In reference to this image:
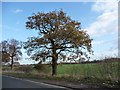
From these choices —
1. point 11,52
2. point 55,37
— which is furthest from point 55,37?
point 11,52

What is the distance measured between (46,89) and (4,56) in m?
66.5

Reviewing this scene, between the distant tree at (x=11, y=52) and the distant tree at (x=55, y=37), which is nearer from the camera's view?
the distant tree at (x=55, y=37)

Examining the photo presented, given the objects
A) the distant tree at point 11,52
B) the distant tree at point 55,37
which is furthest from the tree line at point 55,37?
the distant tree at point 11,52

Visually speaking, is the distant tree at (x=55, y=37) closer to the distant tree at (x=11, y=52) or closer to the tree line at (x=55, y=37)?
the tree line at (x=55, y=37)

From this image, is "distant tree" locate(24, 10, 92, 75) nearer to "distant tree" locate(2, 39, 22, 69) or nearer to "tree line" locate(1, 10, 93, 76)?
"tree line" locate(1, 10, 93, 76)

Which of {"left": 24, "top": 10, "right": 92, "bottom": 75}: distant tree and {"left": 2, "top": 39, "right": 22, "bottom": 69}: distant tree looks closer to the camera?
{"left": 24, "top": 10, "right": 92, "bottom": 75}: distant tree

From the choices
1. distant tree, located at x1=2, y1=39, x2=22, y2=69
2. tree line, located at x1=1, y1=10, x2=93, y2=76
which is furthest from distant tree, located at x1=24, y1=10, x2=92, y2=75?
distant tree, located at x1=2, y1=39, x2=22, y2=69

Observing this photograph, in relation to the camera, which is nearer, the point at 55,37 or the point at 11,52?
the point at 55,37

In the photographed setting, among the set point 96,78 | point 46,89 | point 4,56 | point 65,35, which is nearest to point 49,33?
point 65,35

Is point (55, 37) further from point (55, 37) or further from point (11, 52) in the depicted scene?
point (11, 52)

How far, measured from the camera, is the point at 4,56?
273ft

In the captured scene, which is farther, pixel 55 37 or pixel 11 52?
pixel 11 52

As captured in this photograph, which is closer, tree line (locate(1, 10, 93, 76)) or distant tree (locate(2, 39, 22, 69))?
tree line (locate(1, 10, 93, 76))

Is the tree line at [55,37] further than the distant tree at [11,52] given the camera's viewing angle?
No
